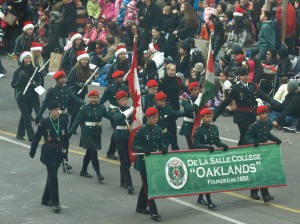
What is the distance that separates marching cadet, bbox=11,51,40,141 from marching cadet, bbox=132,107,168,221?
608cm

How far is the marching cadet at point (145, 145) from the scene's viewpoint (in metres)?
18.1

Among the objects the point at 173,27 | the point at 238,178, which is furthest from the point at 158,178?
the point at 173,27

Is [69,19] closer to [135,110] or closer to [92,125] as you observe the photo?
[92,125]

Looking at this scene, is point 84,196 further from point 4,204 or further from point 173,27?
point 173,27

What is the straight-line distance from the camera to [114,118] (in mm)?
20000

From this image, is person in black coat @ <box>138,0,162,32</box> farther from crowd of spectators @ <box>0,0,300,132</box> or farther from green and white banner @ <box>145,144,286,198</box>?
green and white banner @ <box>145,144,286,198</box>

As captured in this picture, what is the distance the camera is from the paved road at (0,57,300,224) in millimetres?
17969

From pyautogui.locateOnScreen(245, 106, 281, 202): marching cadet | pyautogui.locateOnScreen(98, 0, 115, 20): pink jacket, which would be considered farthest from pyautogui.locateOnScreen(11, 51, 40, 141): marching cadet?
pyautogui.locateOnScreen(98, 0, 115, 20): pink jacket

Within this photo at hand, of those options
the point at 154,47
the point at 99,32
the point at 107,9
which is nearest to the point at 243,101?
the point at 154,47

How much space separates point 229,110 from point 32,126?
488cm

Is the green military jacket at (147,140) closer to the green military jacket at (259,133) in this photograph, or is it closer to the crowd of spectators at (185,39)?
the green military jacket at (259,133)

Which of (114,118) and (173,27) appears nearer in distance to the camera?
(114,118)

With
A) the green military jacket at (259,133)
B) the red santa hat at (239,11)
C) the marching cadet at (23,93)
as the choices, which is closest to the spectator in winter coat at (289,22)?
the red santa hat at (239,11)

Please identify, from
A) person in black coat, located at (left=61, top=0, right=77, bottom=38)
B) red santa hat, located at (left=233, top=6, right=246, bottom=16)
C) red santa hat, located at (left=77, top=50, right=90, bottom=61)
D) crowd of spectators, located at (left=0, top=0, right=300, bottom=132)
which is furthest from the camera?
person in black coat, located at (left=61, top=0, right=77, bottom=38)
